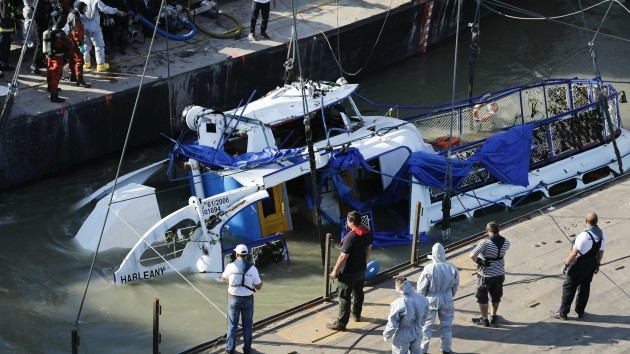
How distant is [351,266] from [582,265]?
2.96 m

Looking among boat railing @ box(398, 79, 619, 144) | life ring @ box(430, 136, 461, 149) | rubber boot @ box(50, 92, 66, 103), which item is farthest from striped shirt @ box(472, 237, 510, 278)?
rubber boot @ box(50, 92, 66, 103)

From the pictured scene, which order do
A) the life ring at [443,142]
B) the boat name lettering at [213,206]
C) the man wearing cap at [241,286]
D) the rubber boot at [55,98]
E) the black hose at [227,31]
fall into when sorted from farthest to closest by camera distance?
the black hose at [227,31], the rubber boot at [55,98], the life ring at [443,142], the boat name lettering at [213,206], the man wearing cap at [241,286]

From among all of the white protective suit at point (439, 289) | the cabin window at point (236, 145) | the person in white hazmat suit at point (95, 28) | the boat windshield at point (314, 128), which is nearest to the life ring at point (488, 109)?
the boat windshield at point (314, 128)

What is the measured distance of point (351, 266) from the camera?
15.5 metres

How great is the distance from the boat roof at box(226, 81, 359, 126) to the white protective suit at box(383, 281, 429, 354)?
693 centimetres

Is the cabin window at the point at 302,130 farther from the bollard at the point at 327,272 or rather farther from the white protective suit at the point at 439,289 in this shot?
the white protective suit at the point at 439,289

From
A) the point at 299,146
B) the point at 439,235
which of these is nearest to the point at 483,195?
the point at 439,235

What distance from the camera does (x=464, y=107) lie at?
877 inches

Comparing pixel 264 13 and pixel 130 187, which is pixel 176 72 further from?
pixel 130 187

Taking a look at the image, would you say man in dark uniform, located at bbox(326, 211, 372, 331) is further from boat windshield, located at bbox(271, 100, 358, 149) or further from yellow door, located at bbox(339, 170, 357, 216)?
boat windshield, located at bbox(271, 100, 358, 149)

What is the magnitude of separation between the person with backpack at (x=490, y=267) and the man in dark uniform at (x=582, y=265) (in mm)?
898

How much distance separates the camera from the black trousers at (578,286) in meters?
15.7

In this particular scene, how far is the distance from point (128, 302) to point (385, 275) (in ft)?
13.1

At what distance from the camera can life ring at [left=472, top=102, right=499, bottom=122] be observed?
2250 cm
